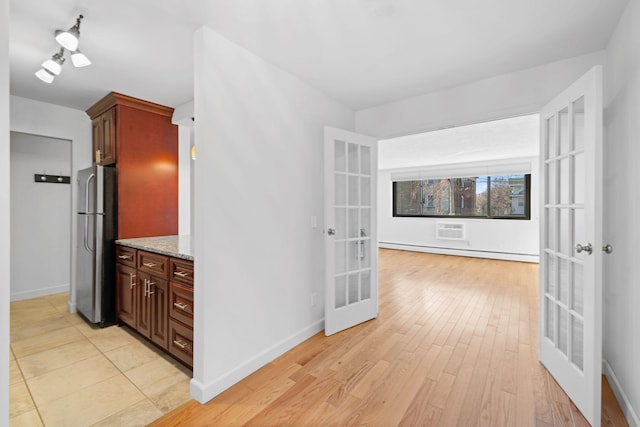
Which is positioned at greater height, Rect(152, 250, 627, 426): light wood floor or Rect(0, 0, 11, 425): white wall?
Rect(0, 0, 11, 425): white wall

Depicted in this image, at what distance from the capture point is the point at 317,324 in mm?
2797

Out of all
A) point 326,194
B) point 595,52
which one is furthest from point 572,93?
point 326,194

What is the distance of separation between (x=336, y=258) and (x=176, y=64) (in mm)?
2215

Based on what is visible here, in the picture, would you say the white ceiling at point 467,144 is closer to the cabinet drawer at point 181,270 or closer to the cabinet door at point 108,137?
the cabinet drawer at point 181,270

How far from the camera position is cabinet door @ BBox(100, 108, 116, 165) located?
3.04 metres

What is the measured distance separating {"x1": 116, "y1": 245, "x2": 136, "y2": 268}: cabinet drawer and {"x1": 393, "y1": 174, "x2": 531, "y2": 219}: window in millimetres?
6908

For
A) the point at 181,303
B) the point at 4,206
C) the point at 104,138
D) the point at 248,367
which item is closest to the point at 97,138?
the point at 104,138

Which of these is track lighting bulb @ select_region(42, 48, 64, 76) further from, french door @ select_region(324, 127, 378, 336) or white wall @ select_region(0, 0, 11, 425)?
french door @ select_region(324, 127, 378, 336)

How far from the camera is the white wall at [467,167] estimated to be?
4.56 m

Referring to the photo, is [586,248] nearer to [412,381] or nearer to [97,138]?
[412,381]

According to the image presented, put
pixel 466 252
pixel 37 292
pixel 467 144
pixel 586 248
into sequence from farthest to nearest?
pixel 466 252, pixel 467 144, pixel 37 292, pixel 586 248

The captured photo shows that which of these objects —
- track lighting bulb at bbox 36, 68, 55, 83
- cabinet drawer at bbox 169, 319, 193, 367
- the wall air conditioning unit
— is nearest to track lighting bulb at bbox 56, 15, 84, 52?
track lighting bulb at bbox 36, 68, 55, 83

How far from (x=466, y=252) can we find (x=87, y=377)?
23.9ft

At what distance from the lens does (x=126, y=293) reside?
9.06 feet
